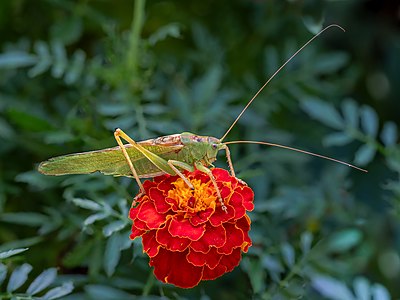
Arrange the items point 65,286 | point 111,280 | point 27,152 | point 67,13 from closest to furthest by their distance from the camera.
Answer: point 65,286, point 111,280, point 27,152, point 67,13

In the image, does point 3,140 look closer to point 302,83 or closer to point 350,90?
point 302,83

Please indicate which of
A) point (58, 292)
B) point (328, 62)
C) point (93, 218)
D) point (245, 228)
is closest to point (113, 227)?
point (93, 218)

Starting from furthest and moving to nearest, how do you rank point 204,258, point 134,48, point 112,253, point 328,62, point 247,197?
point 328,62
point 134,48
point 112,253
point 247,197
point 204,258

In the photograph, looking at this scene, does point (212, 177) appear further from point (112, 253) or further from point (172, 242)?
point (112, 253)

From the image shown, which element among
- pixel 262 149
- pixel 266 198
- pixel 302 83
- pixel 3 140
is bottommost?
pixel 3 140

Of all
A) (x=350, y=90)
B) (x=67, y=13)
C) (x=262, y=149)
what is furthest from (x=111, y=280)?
(x=350, y=90)

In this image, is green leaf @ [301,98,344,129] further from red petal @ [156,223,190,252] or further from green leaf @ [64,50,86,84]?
red petal @ [156,223,190,252]
